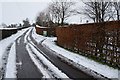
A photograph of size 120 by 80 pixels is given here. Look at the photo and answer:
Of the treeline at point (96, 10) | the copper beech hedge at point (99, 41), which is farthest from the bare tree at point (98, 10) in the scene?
the copper beech hedge at point (99, 41)

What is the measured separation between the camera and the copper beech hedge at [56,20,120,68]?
4758 millimetres

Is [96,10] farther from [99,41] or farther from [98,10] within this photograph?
[99,41]

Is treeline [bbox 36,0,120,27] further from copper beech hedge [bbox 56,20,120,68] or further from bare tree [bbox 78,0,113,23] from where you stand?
copper beech hedge [bbox 56,20,120,68]

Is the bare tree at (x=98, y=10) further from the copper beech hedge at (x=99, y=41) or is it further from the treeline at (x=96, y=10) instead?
the copper beech hedge at (x=99, y=41)

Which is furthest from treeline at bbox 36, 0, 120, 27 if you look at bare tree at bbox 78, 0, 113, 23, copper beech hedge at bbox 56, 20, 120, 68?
copper beech hedge at bbox 56, 20, 120, 68

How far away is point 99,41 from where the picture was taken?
18.6 ft

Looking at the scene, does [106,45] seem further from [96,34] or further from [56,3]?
[56,3]

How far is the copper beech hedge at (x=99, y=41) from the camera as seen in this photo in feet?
15.6

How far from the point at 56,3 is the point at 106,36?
61.8 feet

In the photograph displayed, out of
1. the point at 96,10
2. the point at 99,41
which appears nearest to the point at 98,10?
the point at 96,10

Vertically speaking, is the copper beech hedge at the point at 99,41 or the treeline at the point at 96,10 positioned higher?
the treeline at the point at 96,10

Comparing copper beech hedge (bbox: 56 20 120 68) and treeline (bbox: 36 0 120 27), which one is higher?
treeline (bbox: 36 0 120 27)

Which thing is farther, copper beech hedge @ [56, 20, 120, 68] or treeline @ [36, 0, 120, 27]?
treeline @ [36, 0, 120, 27]

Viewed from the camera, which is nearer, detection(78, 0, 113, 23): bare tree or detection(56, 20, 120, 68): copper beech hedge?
detection(56, 20, 120, 68): copper beech hedge
